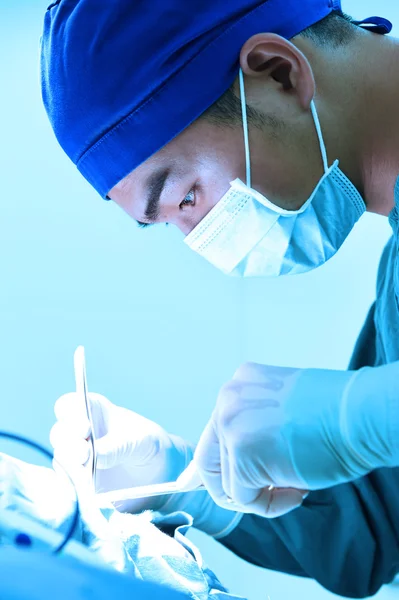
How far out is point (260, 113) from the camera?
45.1 inches

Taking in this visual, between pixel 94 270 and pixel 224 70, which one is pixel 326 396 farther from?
pixel 94 270

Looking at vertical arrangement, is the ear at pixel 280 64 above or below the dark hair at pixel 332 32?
below

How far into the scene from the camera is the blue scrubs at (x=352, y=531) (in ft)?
4.55

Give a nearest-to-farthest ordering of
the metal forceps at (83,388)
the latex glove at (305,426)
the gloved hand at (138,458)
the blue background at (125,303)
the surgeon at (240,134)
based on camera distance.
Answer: the latex glove at (305,426) → the surgeon at (240,134) → the metal forceps at (83,388) → the gloved hand at (138,458) → the blue background at (125,303)

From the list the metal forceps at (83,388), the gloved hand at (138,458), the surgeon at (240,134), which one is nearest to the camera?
the surgeon at (240,134)

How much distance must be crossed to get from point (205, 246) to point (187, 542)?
0.58 meters

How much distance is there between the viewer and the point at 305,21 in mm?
1164

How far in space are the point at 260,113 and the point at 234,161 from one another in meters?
0.10

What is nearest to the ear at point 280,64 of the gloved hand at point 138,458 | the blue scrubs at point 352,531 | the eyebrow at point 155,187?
the eyebrow at point 155,187

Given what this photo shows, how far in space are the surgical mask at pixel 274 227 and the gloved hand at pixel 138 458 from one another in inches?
18.4

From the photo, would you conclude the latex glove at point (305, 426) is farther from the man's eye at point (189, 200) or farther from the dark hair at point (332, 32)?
the dark hair at point (332, 32)

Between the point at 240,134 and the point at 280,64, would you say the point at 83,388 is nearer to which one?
the point at 240,134

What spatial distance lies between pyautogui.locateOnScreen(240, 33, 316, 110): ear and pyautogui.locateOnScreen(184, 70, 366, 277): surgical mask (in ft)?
0.09

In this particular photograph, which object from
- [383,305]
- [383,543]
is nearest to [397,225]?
[383,305]
